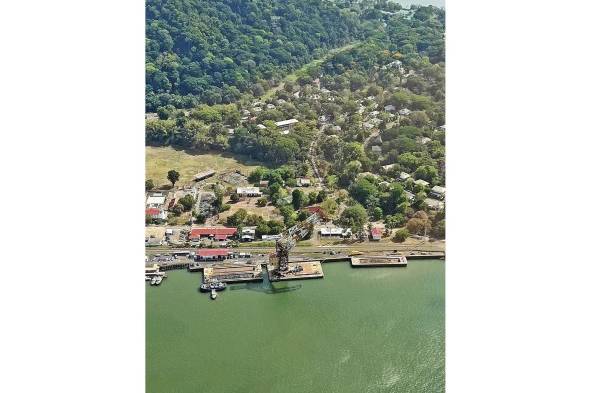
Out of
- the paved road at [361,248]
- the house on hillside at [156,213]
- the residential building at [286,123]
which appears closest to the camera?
the paved road at [361,248]

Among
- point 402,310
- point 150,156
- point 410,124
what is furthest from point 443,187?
point 150,156

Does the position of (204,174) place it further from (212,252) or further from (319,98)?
(319,98)

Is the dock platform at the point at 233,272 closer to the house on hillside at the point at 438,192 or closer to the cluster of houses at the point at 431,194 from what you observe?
the cluster of houses at the point at 431,194

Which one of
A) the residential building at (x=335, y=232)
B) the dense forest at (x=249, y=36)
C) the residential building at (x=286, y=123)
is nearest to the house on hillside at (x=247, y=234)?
the residential building at (x=335, y=232)

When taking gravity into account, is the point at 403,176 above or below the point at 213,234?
above

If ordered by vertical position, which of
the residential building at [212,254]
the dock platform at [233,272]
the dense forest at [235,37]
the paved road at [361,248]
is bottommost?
the dock platform at [233,272]

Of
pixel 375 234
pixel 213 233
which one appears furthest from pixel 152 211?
pixel 375 234

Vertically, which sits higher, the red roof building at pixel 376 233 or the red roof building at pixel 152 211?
the red roof building at pixel 152 211
